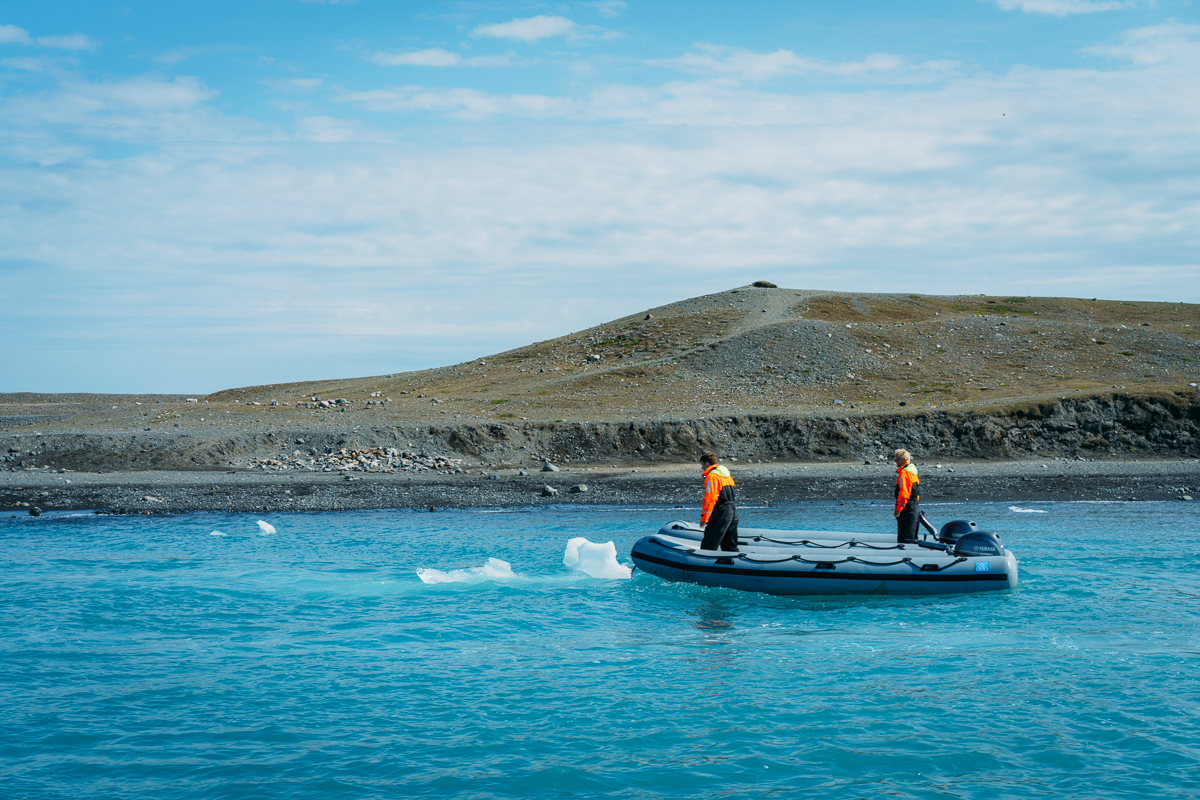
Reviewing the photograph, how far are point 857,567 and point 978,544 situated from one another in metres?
1.86

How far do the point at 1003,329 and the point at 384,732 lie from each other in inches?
1901

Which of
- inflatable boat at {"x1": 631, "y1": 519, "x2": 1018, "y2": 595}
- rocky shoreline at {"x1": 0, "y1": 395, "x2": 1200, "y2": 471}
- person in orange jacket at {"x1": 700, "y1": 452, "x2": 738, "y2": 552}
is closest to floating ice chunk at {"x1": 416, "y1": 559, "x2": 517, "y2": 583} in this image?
inflatable boat at {"x1": 631, "y1": 519, "x2": 1018, "y2": 595}

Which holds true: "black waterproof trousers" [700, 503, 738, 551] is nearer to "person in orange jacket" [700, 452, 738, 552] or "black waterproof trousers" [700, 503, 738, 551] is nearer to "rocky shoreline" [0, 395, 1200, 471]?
"person in orange jacket" [700, 452, 738, 552]

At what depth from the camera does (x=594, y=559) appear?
14.7 meters

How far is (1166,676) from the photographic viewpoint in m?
9.45

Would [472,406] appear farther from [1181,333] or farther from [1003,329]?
[1181,333]

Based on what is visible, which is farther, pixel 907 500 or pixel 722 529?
pixel 907 500

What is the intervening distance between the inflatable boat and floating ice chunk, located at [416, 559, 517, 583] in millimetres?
2544

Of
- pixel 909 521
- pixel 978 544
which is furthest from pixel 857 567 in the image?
pixel 978 544

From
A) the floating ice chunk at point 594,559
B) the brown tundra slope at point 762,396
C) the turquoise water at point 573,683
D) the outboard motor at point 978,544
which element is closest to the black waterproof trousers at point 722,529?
the turquoise water at point 573,683

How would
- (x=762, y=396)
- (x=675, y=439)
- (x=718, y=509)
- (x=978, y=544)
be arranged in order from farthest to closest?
(x=762, y=396)
(x=675, y=439)
(x=718, y=509)
(x=978, y=544)

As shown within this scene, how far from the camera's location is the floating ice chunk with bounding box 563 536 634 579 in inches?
576

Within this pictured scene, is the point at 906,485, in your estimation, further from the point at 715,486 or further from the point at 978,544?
the point at 715,486

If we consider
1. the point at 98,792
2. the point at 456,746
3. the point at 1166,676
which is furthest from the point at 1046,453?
the point at 98,792
